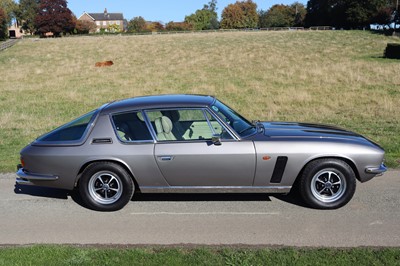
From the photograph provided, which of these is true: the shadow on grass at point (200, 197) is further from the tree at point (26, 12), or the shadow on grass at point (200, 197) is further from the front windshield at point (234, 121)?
the tree at point (26, 12)

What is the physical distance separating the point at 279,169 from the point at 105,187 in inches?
87.1

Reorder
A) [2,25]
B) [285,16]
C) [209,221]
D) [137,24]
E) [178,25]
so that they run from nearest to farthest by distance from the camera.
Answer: [209,221] < [2,25] < [137,24] < [285,16] < [178,25]

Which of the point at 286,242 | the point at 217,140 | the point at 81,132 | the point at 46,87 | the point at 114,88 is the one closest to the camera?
the point at 286,242

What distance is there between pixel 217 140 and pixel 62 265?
2.24 m

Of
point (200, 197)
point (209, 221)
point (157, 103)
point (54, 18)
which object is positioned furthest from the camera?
point (54, 18)

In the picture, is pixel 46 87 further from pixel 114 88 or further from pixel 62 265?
pixel 62 265

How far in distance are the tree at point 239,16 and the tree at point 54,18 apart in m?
49.2

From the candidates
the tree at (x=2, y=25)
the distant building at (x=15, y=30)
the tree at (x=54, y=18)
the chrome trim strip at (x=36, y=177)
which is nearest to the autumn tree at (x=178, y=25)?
the tree at (x=54, y=18)

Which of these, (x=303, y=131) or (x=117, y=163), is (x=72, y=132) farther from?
(x=303, y=131)

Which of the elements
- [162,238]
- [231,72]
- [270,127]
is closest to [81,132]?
[162,238]

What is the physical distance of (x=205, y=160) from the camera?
5.41 metres

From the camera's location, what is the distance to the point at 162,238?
15.8ft

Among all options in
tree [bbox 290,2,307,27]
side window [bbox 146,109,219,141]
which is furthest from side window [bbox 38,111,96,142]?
tree [bbox 290,2,307,27]

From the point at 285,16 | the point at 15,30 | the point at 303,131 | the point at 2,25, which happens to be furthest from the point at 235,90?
the point at 15,30
